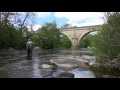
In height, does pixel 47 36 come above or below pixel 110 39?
above

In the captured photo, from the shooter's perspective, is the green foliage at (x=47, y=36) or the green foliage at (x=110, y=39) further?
the green foliage at (x=47, y=36)

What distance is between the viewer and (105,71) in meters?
5.27

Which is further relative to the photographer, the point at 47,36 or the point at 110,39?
the point at 47,36

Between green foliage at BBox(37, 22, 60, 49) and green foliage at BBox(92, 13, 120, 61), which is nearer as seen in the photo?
green foliage at BBox(92, 13, 120, 61)

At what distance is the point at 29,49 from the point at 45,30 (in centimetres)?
283

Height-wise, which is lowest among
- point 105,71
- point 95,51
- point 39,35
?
point 105,71
